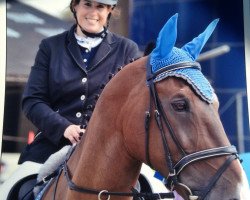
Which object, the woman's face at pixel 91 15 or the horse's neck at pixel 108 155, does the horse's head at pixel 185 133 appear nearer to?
the horse's neck at pixel 108 155

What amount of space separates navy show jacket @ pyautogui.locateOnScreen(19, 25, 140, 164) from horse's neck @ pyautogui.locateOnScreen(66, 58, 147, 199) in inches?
17.3

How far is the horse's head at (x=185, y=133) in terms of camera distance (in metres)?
1.51

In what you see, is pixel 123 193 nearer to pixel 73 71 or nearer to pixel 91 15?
pixel 73 71

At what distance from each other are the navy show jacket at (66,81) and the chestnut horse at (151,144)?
394 mm

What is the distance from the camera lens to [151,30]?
3.89m

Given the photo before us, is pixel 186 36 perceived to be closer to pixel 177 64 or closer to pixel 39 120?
pixel 39 120

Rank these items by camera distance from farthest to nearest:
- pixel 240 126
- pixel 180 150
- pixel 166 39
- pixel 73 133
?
pixel 240 126
pixel 73 133
pixel 166 39
pixel 180 150

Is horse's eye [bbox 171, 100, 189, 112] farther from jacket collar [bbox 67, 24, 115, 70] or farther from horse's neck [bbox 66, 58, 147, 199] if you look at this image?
jacket collar [bbox 67, 24, 115, 70]

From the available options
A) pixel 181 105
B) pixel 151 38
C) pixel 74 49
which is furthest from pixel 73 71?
pixel 151 38

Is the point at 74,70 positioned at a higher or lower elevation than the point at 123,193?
higher

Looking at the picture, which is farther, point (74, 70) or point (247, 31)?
point (247, 31)

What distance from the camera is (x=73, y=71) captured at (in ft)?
8.00

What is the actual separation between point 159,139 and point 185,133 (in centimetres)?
11

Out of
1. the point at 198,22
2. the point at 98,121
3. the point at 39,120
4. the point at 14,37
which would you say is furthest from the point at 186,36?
the point at 98,121
